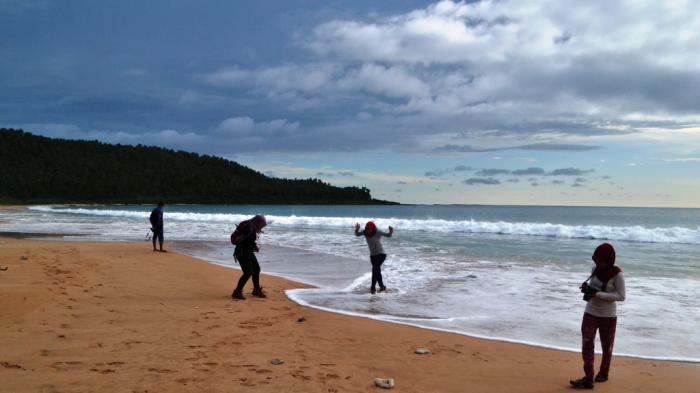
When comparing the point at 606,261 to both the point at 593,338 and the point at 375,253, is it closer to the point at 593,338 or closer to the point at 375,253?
the point at 593,338

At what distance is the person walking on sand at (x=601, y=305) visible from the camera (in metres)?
5.46

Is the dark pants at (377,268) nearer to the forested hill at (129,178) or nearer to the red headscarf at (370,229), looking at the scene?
the red headscarf at (370,229)

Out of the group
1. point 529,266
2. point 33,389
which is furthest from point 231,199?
point 33,389

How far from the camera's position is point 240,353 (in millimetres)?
6207

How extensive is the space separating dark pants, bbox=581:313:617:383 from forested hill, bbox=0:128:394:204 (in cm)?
11876

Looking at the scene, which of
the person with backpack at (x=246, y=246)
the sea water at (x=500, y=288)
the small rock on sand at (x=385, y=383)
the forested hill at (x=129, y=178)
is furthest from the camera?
the forested hill at (x=129, y=178)

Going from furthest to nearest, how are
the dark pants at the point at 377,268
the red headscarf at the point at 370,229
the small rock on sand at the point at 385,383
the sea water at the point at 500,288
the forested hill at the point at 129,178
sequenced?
1. the forested hill at the point at 129,178
2. the red headscarf at the point at 370,229
3. the dark pants at the point at 377,268
4. the sea water at the point at 500,288
5. the small rock on sand at the point at 385,383

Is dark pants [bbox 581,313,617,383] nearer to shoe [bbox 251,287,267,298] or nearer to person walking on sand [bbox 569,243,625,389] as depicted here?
person walking on sand [bbox 569,243,625,389]

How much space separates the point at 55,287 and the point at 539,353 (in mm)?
8804

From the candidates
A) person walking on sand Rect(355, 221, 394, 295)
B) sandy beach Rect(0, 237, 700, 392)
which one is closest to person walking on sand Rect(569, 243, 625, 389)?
sandy beach Rect(0, 237, 700, 392)

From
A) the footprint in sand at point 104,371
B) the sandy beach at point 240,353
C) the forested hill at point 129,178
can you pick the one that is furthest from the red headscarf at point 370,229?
the forested hill at point 129,178

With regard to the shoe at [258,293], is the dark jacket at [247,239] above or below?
above

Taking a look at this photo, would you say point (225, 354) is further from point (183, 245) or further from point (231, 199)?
point (231, 199)

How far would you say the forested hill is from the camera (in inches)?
4916
